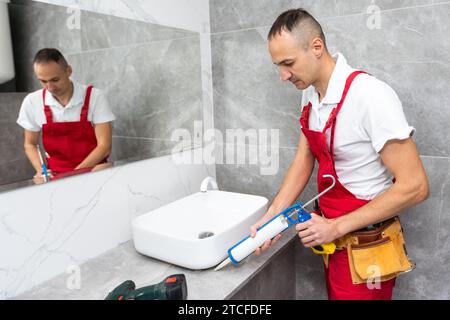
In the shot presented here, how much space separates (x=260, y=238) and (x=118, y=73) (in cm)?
82

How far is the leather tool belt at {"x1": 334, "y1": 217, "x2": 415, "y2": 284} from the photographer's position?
44.6 inches

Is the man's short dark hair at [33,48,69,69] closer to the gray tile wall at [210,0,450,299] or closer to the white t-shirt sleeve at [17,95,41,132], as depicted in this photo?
the white t-shirt sleeve at [17,95,41,132]

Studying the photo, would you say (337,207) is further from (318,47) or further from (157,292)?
(157,292)

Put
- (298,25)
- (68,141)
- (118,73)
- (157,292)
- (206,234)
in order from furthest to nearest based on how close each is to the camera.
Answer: (206,234), (118,73), (68,141), (298,25), (157,292)

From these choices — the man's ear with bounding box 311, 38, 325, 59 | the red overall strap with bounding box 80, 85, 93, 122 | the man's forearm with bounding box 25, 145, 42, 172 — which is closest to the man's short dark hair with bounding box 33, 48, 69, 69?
the red overall strap with bounding box 80, 85, 93, 122

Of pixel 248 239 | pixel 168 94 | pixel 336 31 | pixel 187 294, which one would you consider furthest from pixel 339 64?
pixel 187 294

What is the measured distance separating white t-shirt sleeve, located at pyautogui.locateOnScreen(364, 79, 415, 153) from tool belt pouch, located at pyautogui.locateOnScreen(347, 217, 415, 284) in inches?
12.3

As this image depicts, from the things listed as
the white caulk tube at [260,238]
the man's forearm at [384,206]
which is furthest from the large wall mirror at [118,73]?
the man's forearm at [384,206]

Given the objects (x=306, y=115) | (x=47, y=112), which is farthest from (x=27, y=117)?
(x=306, y=115)

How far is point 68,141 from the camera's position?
120cm

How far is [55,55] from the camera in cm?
113

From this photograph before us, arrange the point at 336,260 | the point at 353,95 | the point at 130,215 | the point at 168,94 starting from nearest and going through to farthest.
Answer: the point at 353,95 < the point at 336,260 < the point at 130,215 < the point at 168,94
